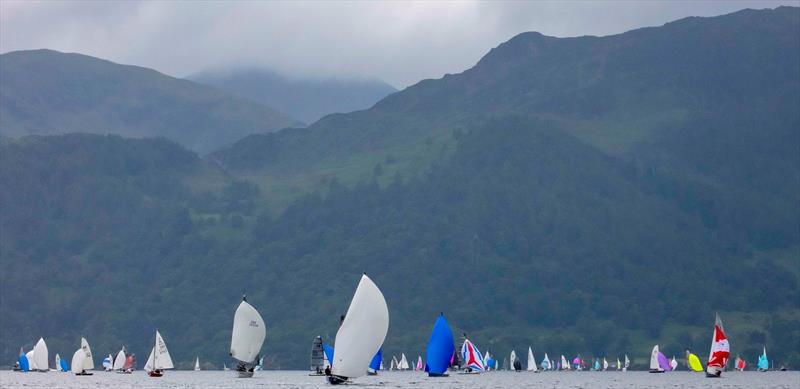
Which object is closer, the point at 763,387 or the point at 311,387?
the point at 311,387

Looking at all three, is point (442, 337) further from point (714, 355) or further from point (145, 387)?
point (714, 355)

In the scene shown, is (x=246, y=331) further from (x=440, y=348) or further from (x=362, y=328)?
(x=362, y=328)

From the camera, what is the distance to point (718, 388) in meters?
164

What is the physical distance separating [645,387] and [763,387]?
14.8 meters

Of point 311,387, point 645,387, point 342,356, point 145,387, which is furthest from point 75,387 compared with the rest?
point 645,387

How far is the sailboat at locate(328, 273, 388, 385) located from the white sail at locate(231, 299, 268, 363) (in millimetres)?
53596

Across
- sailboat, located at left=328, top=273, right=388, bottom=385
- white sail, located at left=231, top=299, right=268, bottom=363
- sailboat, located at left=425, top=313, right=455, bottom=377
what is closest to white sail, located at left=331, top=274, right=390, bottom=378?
sailboat, located at left=328, top=273, right=388, bottom=385

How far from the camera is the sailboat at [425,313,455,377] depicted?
164125 mm

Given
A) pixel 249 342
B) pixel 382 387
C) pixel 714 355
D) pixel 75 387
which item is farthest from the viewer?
pixel 714 355

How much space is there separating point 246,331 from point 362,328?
58.0 metres

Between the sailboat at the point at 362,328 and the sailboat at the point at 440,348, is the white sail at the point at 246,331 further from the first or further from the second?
the sailboat at the point at 362,328

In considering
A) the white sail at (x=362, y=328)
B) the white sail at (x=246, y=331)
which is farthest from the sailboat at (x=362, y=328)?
the white sail at (x=246, y=331)

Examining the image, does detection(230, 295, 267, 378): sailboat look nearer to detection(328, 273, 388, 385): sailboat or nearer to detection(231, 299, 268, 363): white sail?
detection(231, 299, 268, 363): white sail

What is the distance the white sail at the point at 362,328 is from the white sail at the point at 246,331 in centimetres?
5357
